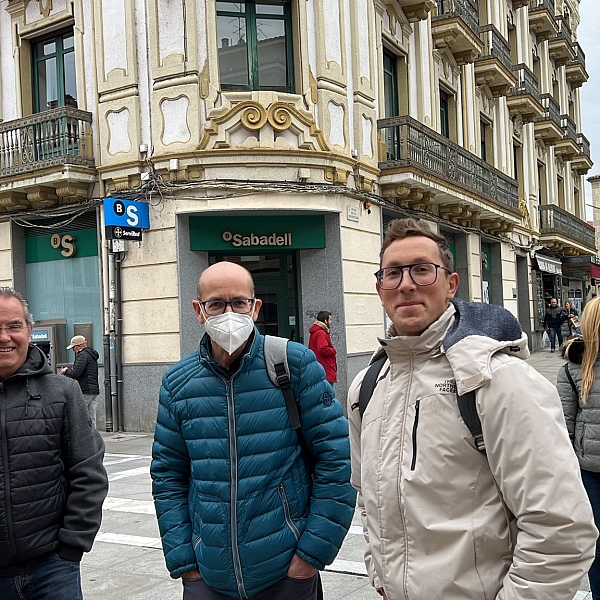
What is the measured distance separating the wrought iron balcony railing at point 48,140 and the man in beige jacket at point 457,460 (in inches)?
463

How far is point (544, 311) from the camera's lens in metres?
27.6

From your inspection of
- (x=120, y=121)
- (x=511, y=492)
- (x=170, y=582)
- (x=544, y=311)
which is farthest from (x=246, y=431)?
(x=544, y=311)

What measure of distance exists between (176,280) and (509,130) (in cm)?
1527

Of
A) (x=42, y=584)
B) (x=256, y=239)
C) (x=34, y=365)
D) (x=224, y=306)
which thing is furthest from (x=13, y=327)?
(x=256, y=239)

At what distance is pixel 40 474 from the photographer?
9.68ft

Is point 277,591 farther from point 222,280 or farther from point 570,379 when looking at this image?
point 570,379

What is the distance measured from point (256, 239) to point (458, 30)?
27.2ft

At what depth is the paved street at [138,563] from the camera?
4824 mm

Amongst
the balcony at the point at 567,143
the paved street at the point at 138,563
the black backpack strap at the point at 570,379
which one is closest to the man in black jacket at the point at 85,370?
the paved street at the point at 138,563

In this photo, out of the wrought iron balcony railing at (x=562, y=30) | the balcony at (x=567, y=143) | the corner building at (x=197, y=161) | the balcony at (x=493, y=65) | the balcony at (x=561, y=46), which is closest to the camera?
the corner building at (x=197, y=161)

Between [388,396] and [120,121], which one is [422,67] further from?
[388,396]

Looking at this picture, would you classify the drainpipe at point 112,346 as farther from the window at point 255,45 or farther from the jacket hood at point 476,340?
the jacket hood at point 476,340

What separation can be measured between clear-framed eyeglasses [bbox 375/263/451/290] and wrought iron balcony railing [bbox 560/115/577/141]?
30506mm

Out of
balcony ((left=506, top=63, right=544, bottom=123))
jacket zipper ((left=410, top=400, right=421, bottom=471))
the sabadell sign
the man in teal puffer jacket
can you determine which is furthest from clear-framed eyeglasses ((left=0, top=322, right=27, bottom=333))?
balcony ((left=506, top=63, right=544, bottom=123))
